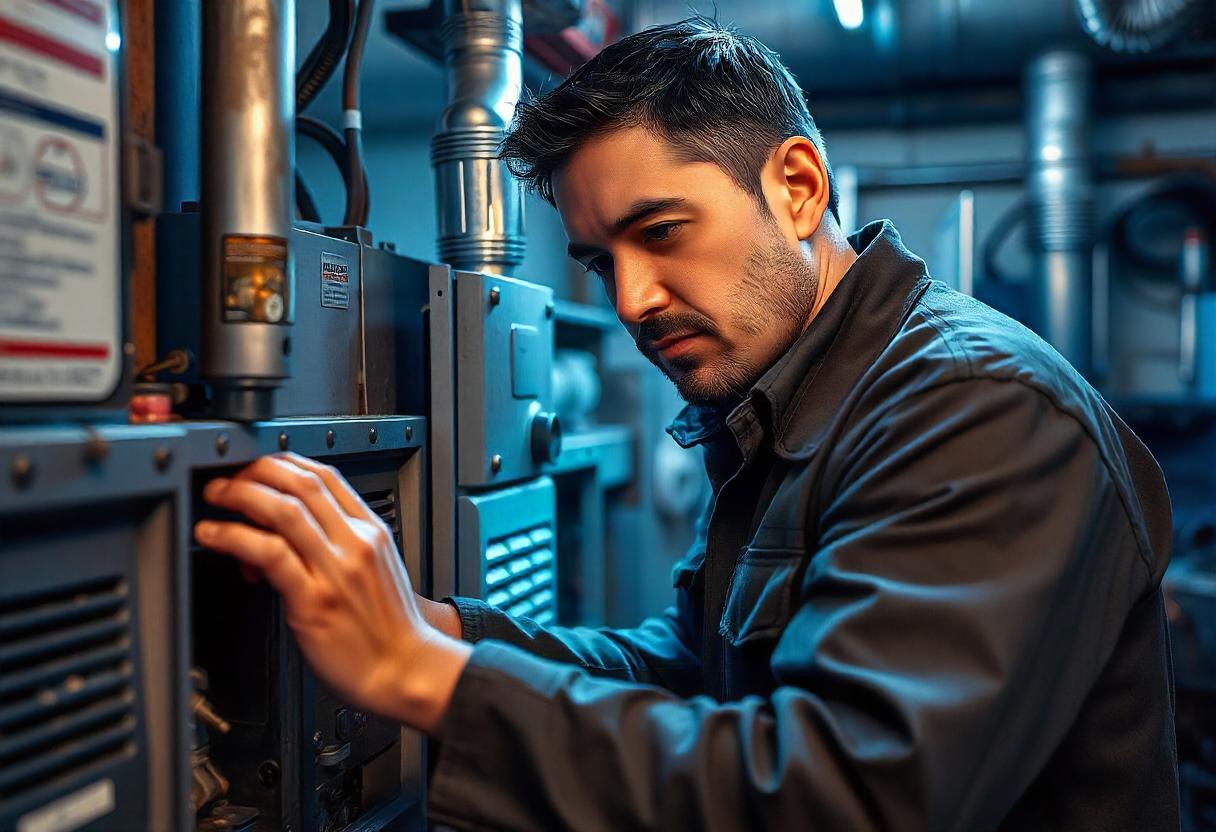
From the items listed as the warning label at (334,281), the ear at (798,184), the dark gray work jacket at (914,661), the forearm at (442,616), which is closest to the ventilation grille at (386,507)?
the forearm at (442,616)

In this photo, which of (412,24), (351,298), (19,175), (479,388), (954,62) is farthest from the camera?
(954,62)

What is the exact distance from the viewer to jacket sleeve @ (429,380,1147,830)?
694 millimetres

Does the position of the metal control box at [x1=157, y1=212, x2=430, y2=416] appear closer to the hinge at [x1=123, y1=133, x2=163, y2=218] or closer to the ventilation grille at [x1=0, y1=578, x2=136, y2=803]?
the hinge at [x1=123, y1=133, x2=163, y2=218]

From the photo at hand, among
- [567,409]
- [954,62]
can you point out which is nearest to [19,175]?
[567,409]

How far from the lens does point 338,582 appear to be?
2.41 ft

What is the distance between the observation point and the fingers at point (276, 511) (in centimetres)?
71

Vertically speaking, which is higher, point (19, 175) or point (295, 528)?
point (19, 175)

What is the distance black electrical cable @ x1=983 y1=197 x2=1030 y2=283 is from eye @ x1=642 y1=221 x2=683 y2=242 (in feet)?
7.19

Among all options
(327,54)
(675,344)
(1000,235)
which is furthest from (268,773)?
(1000,235)

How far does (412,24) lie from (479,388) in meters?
0.75

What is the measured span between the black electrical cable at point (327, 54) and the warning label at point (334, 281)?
290mm

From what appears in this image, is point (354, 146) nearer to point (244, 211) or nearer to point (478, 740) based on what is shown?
point (244, 211)

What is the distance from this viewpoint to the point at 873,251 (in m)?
1.08

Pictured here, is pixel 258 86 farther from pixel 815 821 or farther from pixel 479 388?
pixel 815 821
